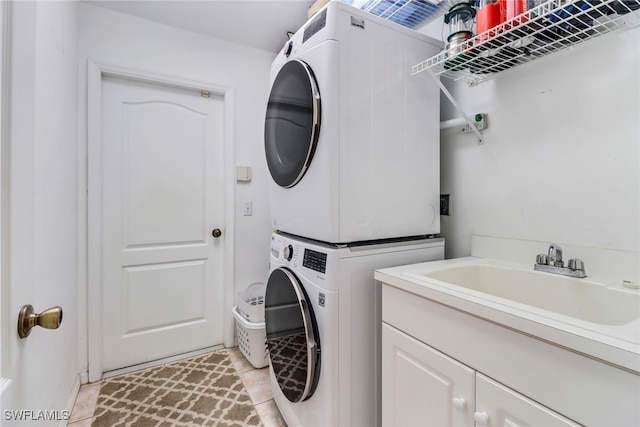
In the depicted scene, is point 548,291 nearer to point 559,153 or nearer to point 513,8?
point 559,153

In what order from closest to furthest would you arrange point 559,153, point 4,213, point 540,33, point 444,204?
point 4,213 → point 540,33 → point 559,153 → point 444,204

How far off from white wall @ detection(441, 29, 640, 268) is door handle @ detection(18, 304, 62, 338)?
1.57 metres

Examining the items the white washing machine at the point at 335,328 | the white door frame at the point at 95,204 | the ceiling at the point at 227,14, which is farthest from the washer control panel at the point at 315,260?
the ceiling at the point at 227,14

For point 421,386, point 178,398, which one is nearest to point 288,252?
Answer: point 421,386

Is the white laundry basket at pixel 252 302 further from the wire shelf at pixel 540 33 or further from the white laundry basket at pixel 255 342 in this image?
the wire shelf at pixel 540 33

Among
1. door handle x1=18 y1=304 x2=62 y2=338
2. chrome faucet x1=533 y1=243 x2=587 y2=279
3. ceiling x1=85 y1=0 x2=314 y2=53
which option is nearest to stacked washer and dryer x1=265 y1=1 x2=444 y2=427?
chrome faucet x1=533 y1=243 x2=587 y2=279

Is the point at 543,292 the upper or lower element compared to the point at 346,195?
lower

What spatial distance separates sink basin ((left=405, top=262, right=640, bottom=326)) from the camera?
0.88 meters

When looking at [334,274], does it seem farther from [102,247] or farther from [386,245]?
[102,247]

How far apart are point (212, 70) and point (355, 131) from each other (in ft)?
5.50

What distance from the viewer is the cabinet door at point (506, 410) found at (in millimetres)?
628

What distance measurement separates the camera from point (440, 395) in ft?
2.82

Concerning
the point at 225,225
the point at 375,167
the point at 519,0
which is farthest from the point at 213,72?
the point at 519,0

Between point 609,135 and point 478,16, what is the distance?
0.62 m
